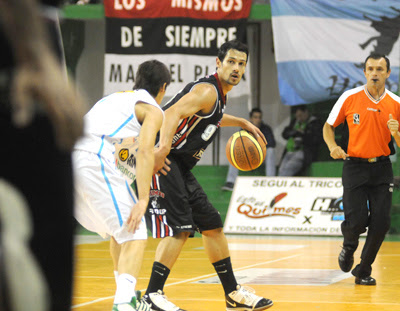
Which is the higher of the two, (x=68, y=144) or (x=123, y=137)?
(x=68, y=144)

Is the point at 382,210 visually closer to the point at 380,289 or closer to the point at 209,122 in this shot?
the point at 380,289

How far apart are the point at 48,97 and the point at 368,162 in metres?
6.31

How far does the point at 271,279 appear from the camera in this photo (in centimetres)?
746

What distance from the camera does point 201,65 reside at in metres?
15.0

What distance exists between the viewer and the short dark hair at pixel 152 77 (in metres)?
4.71

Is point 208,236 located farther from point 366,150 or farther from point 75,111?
point 75,111

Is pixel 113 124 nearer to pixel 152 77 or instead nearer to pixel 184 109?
pixel 152 77

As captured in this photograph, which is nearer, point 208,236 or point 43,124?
point 43,124

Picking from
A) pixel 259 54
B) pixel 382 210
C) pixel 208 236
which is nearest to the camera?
pixel 208 236

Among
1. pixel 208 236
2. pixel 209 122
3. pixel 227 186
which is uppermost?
pixel 209 122

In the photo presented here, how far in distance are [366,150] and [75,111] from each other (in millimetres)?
6269

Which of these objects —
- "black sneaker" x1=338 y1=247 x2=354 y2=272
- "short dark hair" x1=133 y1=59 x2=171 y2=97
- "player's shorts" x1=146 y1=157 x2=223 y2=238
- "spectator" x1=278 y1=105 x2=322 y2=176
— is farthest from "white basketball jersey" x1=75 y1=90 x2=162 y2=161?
"spectator" x1=278 y1=105 x2=322 y2=176

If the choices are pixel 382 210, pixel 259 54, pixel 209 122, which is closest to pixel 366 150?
pixel 382 210

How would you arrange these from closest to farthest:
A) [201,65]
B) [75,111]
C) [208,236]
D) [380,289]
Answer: [75,111]
[208,236]
[380,289]
[201,65]
